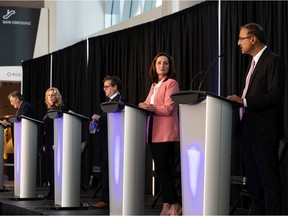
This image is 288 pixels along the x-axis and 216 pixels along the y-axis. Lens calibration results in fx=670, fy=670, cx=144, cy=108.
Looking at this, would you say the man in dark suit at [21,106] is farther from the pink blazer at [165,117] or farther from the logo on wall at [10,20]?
the logo on wall at [10,20]

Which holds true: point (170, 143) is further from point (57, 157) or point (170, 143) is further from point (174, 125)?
point (57, 157)

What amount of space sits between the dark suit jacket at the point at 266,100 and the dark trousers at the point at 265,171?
0.05 metres

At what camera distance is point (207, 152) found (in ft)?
12.3

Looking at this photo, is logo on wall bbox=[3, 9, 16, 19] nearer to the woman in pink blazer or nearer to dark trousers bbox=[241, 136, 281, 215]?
the woman in pink blazer

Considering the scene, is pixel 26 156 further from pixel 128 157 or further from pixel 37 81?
pixel 37 81

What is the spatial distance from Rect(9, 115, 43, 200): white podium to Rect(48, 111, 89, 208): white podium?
89 cm

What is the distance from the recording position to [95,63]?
32.8 feet

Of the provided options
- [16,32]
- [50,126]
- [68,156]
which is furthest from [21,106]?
[16,32]

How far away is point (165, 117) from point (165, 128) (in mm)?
78

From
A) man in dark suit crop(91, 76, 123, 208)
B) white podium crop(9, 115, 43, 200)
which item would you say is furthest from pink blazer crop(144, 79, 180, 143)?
white podium crop(9, 115, 43, 200)

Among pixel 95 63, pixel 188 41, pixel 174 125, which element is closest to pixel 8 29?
pixel 95 63

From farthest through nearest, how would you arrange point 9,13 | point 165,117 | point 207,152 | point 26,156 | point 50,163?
point 9,13, point 50,163, point 26,156, point 165,117, point 207,152

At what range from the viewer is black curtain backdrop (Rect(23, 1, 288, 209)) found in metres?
6.34

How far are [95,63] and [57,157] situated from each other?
4.32 meters
